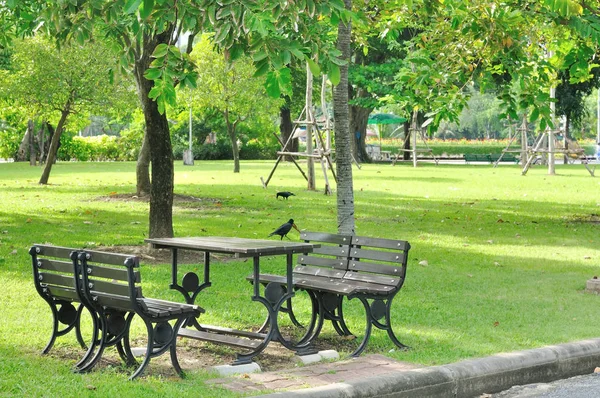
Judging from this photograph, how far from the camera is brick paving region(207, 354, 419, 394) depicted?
6730 millimetres

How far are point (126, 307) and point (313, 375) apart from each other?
4.83 ft

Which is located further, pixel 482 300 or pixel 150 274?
pixel 150 274

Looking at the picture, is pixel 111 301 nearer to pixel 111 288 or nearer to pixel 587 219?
pixel 111 288

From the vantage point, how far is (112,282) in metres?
6.82

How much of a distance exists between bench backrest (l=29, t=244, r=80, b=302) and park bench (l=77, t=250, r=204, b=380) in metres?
0.15

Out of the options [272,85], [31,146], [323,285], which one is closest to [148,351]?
[323,285]

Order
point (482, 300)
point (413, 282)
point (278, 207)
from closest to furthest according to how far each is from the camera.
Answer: point (482, 300)
point (413, 282)
point (278, 207)

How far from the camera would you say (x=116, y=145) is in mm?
62219

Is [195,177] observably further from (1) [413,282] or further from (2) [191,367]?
(2) [191,367]

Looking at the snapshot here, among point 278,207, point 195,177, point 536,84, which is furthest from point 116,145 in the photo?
point 536,84

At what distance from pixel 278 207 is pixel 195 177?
1423 cm

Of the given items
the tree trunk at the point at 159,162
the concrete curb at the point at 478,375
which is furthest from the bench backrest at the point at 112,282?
the tree trunk at the point at 159,162

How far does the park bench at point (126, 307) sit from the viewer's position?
663 centimetres

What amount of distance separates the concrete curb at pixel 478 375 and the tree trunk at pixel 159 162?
6957 millimetres
